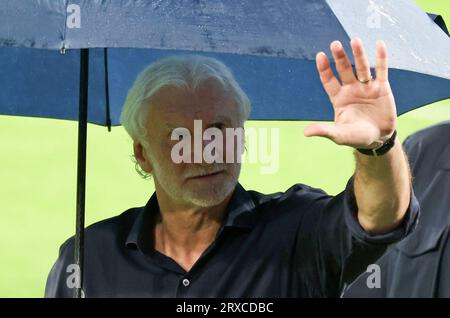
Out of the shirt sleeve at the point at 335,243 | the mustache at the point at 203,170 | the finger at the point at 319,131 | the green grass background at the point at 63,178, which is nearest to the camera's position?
the finger at the point at 319,131

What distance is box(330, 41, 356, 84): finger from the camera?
126 inches

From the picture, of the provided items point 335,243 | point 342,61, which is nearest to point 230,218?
point 335,243

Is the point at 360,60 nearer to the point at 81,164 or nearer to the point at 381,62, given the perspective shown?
the point at 381,62

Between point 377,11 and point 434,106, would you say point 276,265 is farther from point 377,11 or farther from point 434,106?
point 434,106

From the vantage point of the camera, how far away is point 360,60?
3.19 metres

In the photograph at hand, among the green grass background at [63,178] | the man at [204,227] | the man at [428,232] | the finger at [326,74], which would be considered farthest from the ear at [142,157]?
the green grass background at [63,178]

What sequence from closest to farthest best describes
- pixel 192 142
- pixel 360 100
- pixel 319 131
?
pixel 319 131 < pixel 360 100 < pixel 192 142

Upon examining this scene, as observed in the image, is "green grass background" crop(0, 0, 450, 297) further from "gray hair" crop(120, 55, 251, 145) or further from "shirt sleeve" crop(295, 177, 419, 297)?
"shirt sleeve" crop(295, 177, 419, 297)

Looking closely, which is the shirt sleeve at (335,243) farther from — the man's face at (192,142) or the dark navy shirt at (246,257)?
the man's face at (192,142)

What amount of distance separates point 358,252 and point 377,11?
2.04ft

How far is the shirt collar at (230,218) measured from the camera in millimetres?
3865

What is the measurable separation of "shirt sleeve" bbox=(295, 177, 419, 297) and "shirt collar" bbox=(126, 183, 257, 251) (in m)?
0.17

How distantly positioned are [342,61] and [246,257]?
0.83 meters

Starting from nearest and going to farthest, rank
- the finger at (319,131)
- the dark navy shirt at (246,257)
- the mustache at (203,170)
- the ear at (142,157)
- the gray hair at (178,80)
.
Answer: the finger at (319,131), the dark navy shirt at (246,257), the mustache at (203,170), the gray hair at (178,80), the ear at (142,157)
